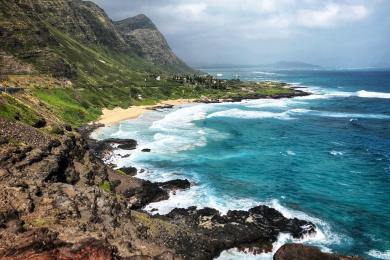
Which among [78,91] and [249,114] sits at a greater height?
[78,91]

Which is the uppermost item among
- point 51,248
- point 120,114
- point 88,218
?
point 51,248

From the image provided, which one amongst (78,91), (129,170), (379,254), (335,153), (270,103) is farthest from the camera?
(270,103)

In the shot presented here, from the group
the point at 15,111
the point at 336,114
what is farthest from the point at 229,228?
the point at 336,114

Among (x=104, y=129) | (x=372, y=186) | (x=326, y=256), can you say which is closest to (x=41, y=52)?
(x=104, y=129)

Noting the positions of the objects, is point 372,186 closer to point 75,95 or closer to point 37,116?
point 37,116

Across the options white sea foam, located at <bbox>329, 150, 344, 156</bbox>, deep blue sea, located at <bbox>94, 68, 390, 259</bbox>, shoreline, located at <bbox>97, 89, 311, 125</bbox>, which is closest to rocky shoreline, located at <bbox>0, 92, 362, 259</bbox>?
deep blue sea, located at <bbox>94, 68, 390, 259</bbox>

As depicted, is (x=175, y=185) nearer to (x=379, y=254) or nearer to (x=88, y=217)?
(x=88, y=217)
